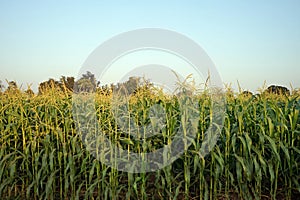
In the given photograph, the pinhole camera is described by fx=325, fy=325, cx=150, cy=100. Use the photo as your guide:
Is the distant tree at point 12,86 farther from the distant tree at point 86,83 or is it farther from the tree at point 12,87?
the distant tree at point 86,83

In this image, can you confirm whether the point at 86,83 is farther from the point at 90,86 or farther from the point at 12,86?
the point at 12,86

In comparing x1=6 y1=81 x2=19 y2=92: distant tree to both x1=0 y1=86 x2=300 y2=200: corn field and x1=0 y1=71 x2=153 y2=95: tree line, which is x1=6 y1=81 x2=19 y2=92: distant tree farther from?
x1=0 y1=86 x2=300 y2=200: corn field

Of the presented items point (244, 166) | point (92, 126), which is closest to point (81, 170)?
point (92, 126)

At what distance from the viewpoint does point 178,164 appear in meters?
3.84

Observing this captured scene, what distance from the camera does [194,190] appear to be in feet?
12.9

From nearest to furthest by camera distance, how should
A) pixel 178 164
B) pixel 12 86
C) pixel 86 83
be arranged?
pixel 178 164
pixel 12 86
pixel 86 83

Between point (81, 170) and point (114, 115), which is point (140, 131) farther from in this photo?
point (81, 170)

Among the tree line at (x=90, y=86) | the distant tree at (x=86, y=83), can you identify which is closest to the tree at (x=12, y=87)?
the tree line at (x=90, y=86)

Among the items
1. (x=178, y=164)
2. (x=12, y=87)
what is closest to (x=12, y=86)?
(x=12, y=87)

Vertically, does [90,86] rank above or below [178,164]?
above

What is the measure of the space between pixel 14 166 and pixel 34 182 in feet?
1.15

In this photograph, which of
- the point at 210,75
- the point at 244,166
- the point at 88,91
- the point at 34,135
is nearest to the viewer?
the point at 244,166

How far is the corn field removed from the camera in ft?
12.1

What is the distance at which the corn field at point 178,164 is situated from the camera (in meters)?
3.69
